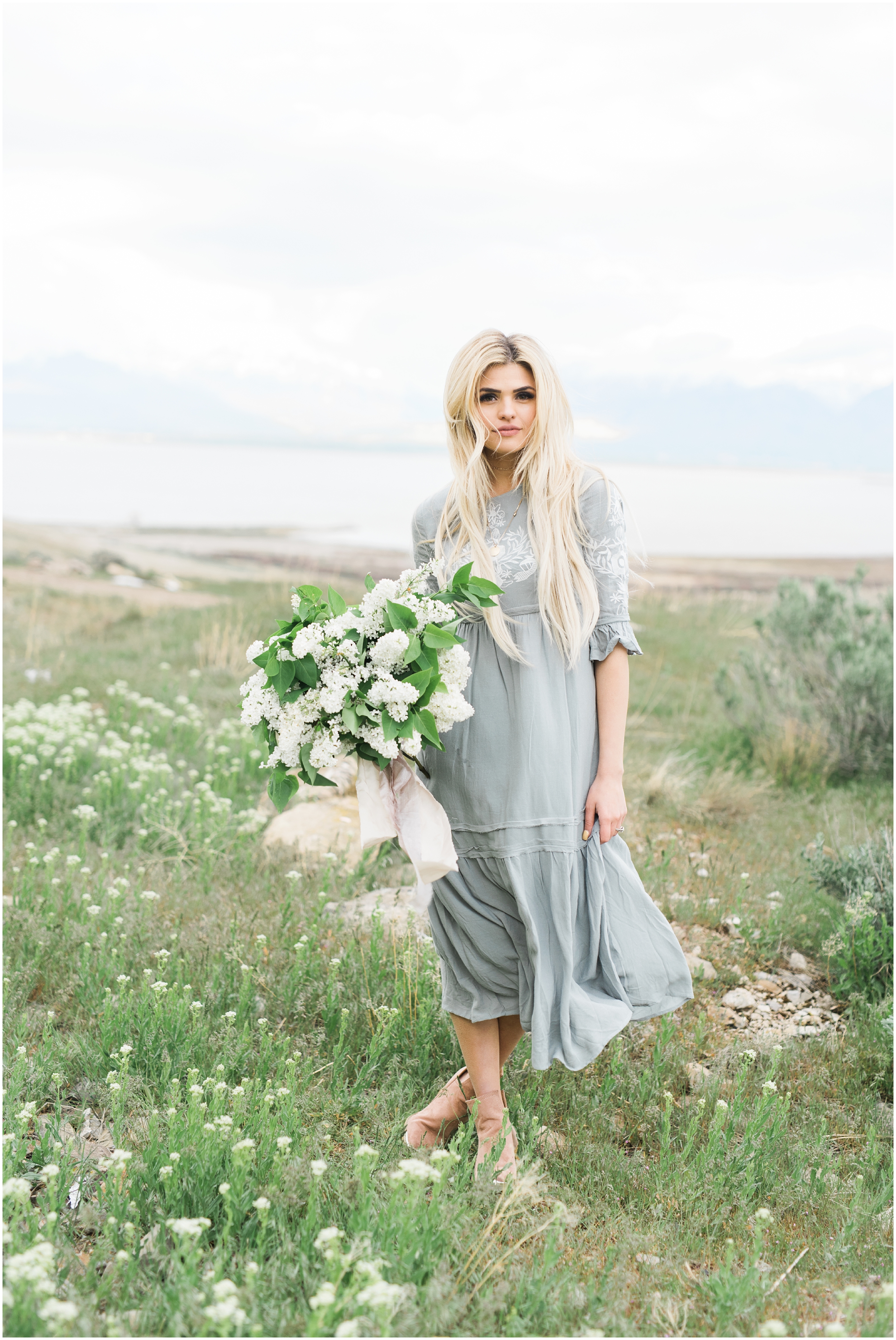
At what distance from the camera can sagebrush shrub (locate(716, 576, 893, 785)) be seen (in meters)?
7.35

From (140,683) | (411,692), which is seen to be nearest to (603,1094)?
(411,692)

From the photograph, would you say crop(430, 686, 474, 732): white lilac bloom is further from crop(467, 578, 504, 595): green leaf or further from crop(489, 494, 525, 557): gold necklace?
crop(489, 494, 525, 557): gold necklace

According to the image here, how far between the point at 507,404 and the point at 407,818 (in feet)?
4.21

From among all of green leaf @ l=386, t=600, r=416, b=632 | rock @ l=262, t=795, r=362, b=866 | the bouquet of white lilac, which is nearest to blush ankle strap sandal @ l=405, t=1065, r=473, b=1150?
the bouquet of white lilac

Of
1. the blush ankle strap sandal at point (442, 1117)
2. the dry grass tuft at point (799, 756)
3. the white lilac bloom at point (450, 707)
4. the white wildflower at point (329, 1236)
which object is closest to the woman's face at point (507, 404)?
the white lilac bloom at point (450, 707)

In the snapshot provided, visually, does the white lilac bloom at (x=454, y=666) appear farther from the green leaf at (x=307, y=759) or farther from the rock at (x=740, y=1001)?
the rock at (x=740, y=1001)

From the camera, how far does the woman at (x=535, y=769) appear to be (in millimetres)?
2854

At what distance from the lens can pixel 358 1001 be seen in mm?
3654

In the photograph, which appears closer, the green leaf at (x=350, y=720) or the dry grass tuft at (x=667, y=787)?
the green leaf at (x=350, y=720)

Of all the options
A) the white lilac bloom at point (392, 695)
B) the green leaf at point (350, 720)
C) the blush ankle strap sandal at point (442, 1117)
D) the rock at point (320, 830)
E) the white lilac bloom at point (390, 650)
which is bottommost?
the blush ankle strap sandal at point (442, 1117)

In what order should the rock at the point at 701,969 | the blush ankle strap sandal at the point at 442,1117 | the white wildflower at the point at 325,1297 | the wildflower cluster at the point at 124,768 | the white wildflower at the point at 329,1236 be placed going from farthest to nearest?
the wildflower cluster at the point at 124,768
the rock at the point at 701,969
the blush ankle strap sandal at the point at 442,1117
the white wildflower at the point at 329,1236
the white wildflower at the point at 325,1297

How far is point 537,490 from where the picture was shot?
2924 mm

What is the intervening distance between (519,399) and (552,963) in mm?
1713

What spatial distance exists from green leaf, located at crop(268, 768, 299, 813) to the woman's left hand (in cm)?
88
